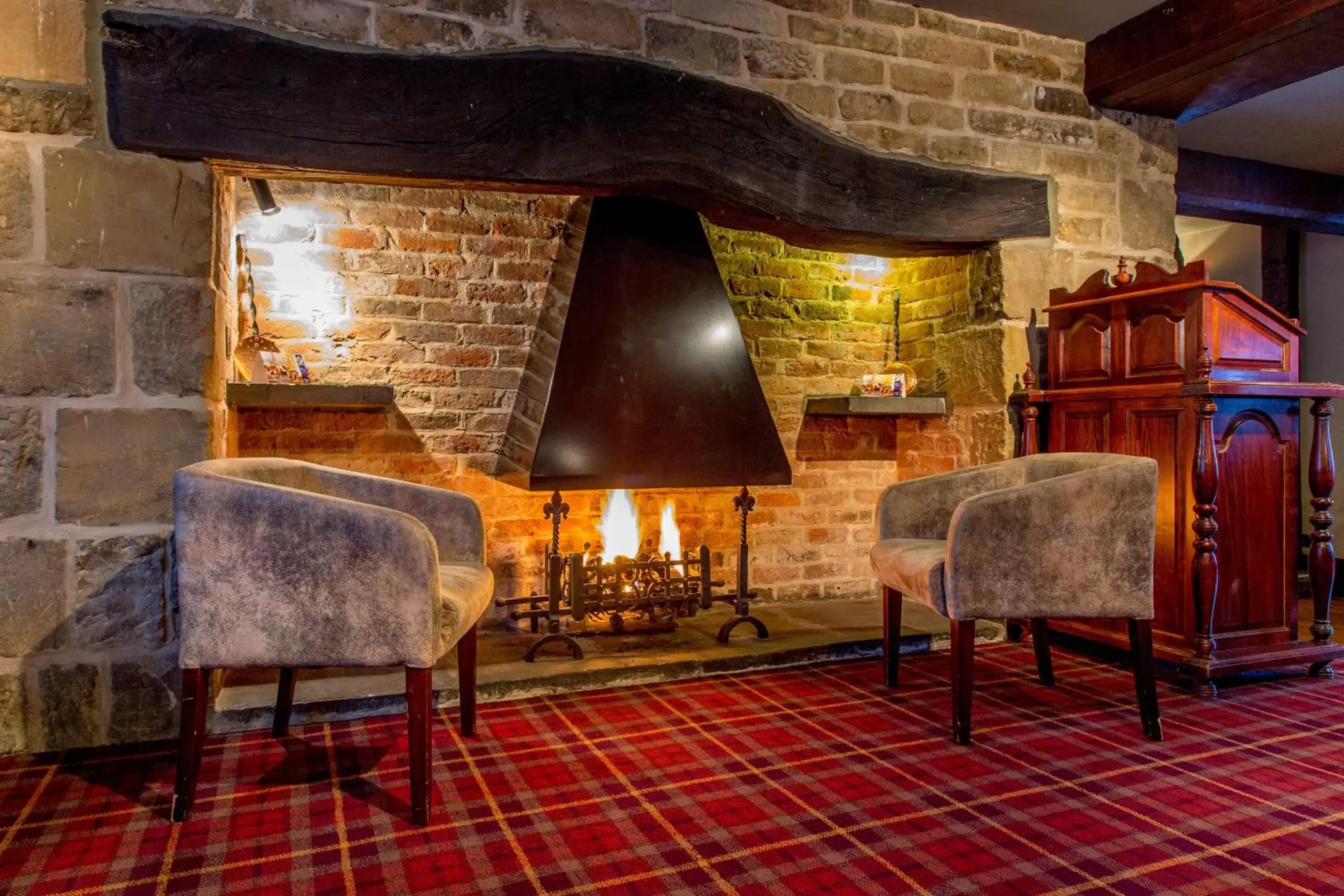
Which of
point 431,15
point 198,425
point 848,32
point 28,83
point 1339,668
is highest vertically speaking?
point 848,32

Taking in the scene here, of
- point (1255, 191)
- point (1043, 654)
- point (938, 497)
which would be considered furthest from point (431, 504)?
point (1255, 191)

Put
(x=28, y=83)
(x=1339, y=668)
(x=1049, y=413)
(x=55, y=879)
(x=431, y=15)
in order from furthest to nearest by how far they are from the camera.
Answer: (x=1049, y=413), (x=1339, y=668), (x=431, y=15), (x=28, y=83), (x=55, y=879)

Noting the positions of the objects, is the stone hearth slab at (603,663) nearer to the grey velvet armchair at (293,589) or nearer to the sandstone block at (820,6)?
the grey velvet armchair at (293,589)

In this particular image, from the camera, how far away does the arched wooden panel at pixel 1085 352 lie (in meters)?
3.48

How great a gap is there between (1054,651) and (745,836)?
2.17 m

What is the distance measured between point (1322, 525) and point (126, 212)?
4.04 meters

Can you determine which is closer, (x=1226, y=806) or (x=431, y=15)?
(x=1226, y=806)

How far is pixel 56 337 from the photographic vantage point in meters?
2.43

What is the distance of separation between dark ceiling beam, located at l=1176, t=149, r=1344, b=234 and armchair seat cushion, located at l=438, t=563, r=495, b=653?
15.3ft

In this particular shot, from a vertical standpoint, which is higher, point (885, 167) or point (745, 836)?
point (885, 167)

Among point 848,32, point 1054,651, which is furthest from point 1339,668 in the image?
point 848,32

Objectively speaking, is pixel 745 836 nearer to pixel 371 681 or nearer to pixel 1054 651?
pixel 371 681

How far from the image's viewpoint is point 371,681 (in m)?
2.91

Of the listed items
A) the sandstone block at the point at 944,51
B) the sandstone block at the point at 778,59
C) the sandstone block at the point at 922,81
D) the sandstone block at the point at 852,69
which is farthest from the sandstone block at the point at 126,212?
the sandstone block at the point at 944,51
